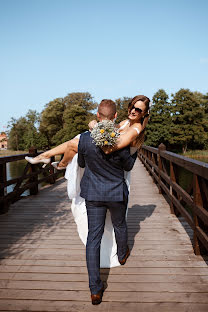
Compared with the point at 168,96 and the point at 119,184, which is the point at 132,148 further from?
the point at 168,96

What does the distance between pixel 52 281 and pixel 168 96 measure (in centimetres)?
4166

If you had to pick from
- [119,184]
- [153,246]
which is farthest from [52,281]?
[153,246]

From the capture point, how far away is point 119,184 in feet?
7.89

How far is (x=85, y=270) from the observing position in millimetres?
2811

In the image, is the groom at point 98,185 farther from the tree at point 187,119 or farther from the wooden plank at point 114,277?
the tree at point 187,119

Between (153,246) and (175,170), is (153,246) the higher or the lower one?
the lower one

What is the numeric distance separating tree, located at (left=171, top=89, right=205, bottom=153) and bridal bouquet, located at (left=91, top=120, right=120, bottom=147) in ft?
132

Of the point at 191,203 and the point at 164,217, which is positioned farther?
the point at 164,217

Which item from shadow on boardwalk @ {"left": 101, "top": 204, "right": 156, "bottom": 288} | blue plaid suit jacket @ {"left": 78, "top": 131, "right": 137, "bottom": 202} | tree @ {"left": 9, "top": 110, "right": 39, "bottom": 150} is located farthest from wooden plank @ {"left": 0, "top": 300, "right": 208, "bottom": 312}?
tree @ {"left": 9, "top": 110, "right": 39, "bottom": 150}

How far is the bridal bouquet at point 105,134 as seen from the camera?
6.95 feet

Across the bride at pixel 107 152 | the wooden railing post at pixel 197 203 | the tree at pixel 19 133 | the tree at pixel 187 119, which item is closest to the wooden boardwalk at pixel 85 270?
the wooden railing post at pixel 197 203

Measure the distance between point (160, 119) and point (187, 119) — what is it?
4270 mm

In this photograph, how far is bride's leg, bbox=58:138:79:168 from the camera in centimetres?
255

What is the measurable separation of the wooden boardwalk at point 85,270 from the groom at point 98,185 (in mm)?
303
